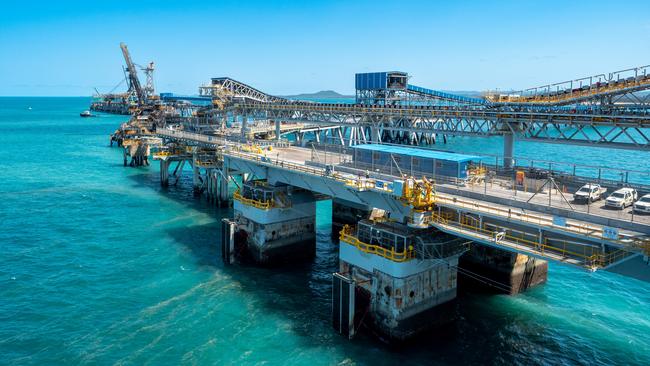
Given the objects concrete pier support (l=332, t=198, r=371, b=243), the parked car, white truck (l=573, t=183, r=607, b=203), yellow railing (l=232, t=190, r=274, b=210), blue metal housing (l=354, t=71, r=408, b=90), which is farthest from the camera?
blue metal housing (l=354, t=71, r=408, b=90)

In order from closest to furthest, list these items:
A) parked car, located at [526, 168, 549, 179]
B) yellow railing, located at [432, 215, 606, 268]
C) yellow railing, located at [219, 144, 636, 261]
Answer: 1. yellow railing, located at [432, 215, 606, 268]
2. yellow railing, located at [219, 144, 636, 261]
3. parked car, located at [526, 168, 549, 179]

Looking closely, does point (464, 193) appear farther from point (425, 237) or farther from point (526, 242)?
point (526, 242)

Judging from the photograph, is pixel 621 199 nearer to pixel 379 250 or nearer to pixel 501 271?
pixel 501 271

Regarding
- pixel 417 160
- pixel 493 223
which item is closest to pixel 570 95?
pixel 417 160

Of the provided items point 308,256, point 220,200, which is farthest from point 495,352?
point 220,200

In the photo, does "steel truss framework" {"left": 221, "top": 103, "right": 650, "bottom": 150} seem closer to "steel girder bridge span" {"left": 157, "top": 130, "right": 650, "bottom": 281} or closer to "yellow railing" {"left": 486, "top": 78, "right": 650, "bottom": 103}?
"yellow railing" {"left": 486, "top": 78, "right": 650, "bottom": 103}

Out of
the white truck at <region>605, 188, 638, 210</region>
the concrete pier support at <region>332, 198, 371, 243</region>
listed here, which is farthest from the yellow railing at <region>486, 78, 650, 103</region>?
the concrete pier support at <region>332, 198, 371, 243</region>

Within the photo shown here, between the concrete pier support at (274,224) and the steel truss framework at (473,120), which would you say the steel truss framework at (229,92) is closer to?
the steel truss framework at (473,120)

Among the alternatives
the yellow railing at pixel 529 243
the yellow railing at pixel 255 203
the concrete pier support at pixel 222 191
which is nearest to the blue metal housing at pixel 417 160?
the yellow railing at pixel 529 243
